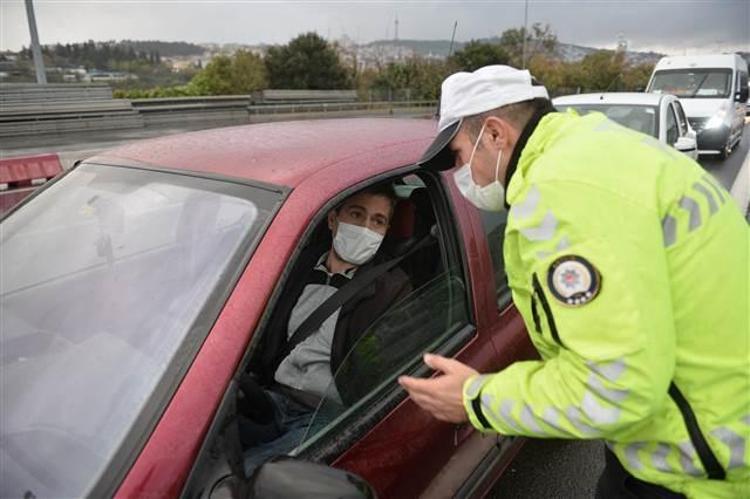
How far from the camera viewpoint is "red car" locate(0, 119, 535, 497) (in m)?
1.12

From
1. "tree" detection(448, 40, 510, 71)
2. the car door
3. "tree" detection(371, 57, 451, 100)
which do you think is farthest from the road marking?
"tree" detection(448, 40, 510, 71)

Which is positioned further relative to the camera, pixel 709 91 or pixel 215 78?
pixel 215 78

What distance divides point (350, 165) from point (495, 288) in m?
0.83

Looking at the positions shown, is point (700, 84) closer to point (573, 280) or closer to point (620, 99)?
point (620, 99)

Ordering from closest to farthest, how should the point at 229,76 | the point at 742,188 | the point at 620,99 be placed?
1. the point at 620,99
2. the point at 742,188
3. the point at 229,76

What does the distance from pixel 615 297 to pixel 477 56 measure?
40.2m

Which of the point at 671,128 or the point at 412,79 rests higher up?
the point at 412,79

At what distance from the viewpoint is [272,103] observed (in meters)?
26.5

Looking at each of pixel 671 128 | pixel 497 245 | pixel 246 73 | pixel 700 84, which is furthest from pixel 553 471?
pixel 246 73

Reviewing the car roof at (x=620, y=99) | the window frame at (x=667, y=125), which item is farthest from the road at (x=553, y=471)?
the car roof at (x=620, y=99)

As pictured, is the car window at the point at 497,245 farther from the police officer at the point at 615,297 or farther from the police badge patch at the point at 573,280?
the police badge patch at the point at 573,280

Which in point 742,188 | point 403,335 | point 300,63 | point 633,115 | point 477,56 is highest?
point 477,56

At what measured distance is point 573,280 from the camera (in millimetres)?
1003

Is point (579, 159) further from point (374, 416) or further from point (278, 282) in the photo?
point (374, 416)
